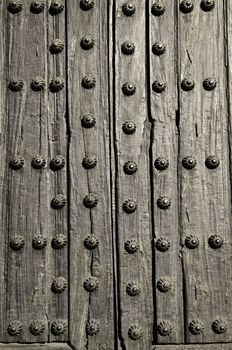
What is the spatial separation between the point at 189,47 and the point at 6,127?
1.66 ft

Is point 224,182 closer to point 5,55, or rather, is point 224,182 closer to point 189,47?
point 189,47

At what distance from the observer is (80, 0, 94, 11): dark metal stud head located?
177cm

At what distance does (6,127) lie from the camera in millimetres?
1741

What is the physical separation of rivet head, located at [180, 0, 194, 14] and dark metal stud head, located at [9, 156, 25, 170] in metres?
0.57

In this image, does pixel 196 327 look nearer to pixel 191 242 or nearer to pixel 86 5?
pixel 191 242

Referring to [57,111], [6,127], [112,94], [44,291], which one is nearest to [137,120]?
[112,94]

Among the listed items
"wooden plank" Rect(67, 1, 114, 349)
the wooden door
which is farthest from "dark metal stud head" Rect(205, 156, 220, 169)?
"wooden plank" Rect(67, 1, 114, 349)

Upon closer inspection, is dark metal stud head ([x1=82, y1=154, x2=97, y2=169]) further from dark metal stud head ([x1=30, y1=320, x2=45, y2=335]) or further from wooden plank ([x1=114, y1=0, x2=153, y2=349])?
dark metal stud head ([x1=30, y1=320, x2=45, y2=335])

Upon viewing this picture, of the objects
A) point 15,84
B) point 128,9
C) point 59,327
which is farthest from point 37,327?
point 128,9

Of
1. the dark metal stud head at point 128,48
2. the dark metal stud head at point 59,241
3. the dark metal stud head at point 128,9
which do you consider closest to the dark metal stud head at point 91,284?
the dark metal stud head at point 59,241

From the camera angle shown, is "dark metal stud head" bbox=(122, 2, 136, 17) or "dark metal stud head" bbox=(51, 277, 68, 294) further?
"dark metal stud head" bbox=(122, 2, 136, 17)

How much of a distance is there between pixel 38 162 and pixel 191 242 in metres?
0.42

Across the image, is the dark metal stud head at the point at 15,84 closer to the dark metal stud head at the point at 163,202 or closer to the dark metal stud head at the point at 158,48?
the dark metal stud head at the point at 158,48

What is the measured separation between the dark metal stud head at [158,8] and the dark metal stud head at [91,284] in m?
0.69
